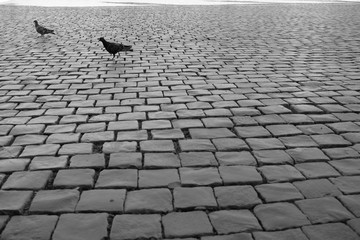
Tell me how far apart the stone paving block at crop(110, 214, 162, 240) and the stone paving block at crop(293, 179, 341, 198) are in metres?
1.04

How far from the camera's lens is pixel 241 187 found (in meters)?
2.48

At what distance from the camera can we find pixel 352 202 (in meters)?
2.31

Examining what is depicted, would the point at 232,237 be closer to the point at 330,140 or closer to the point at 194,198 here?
the point at 194,198

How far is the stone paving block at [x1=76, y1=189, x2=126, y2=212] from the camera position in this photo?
7.33 feet

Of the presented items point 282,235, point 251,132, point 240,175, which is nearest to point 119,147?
point 240,175

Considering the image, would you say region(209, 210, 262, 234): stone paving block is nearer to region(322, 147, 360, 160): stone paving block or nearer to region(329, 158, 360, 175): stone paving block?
region(329, 158, 360, 175): stone paving block

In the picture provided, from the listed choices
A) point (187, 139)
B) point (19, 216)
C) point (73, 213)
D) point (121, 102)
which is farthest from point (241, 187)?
point (121, 102)

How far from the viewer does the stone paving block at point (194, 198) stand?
2273 mm

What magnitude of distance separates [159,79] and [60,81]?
146 cm

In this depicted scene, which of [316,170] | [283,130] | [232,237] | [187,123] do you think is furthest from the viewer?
[187,123]

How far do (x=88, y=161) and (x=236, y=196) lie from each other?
4.01 feet

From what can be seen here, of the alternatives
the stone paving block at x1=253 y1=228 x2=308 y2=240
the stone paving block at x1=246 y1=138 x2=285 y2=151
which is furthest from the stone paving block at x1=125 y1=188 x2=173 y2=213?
the stone paving block at x1=246 y1=138 x2=285 y2=151

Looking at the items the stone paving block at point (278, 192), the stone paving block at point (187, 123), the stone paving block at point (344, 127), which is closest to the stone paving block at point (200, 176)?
the stone paving block at point (278, 192)

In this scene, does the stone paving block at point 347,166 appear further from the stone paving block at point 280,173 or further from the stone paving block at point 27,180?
the stone paving block at point 27,180
